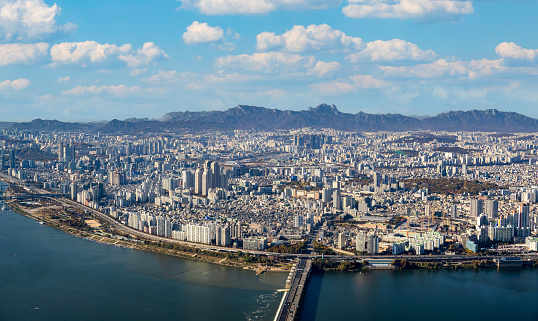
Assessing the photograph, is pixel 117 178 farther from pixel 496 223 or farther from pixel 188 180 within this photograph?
pixel 496 223

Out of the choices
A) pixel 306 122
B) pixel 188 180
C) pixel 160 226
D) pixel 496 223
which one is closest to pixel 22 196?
pixel 188 180

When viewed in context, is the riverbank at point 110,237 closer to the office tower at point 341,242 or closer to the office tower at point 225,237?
the office tower at point 225,237

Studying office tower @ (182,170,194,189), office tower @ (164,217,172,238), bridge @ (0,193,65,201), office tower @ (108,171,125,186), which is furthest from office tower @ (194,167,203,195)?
office tower @ (164,217,172,238)

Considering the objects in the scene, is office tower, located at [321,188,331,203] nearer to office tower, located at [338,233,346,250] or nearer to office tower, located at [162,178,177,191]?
office tower, located at [162,178,177,191]

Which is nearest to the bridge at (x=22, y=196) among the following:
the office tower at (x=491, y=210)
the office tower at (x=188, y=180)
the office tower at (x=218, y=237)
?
the office tower at (x=188, y=180)

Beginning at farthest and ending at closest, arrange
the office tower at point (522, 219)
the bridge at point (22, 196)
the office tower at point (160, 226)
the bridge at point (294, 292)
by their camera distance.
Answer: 1. the bridge at point (22, 196)
2. the office tower at point (522, 219)
3. the office tower at point (160, 226)
4. the bridge at point (294, 292)

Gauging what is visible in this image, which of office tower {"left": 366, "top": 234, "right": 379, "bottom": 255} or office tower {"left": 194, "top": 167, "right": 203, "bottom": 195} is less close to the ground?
office tower {"left": 194, "top": 167, "right": 203, "bottom": 195}
